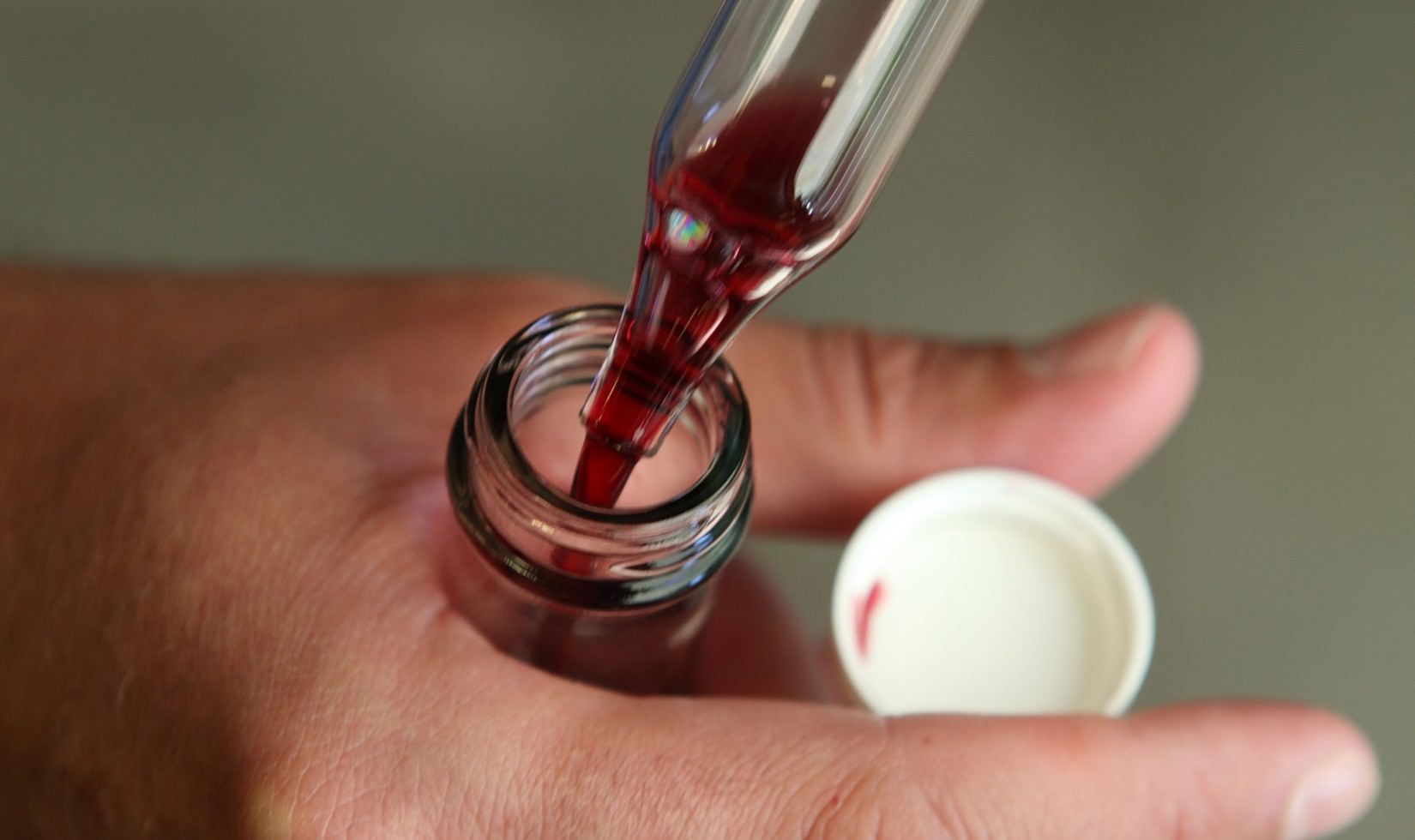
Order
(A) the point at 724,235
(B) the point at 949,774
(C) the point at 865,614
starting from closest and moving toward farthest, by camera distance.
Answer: (A) the point at 724,235, (B) the point at 949,774, (C) the point at 865,614

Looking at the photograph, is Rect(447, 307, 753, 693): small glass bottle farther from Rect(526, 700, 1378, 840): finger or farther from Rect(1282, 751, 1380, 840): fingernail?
Rect(1282, 751, 1380, 840): fingernail

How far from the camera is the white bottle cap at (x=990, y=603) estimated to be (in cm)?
58

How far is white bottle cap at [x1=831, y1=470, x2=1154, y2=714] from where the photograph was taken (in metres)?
0.58

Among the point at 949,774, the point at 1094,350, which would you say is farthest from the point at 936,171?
the point at 949,774

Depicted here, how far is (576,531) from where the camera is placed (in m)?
0.42

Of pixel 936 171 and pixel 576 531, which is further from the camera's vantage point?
pixel 936 171

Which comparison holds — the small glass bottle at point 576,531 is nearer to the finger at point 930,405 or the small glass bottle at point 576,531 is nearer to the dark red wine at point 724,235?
the dark red wine at point 724,235

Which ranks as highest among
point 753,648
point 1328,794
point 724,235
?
point 724,235

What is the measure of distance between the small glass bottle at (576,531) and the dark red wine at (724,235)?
0.16ft

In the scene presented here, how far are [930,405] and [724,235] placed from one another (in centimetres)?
31

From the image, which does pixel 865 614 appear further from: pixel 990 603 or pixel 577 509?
pixel 577 509

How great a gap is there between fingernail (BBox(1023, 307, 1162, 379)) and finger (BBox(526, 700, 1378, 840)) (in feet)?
0.65

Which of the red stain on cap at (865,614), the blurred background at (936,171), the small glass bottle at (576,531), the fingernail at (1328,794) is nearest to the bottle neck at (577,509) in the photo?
the small glass bottle at (576,531)

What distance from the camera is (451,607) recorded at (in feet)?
1.60
